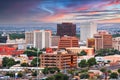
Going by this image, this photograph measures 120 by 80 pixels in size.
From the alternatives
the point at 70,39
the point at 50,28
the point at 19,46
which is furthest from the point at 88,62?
the point at 50,28

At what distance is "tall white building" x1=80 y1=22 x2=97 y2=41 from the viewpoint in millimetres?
24587

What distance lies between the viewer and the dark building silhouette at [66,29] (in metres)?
23.0

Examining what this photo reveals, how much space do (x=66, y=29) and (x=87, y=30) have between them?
2.28m

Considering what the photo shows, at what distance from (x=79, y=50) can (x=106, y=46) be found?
265 cm

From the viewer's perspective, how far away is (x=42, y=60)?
12320 millimetres

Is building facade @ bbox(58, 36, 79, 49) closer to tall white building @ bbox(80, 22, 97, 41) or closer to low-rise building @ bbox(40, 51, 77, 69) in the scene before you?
low-rise building @ bbox(40, 51, 77, 69)

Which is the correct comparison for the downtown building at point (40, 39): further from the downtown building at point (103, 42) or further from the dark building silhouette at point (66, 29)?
the downtown building at point (103, 42)

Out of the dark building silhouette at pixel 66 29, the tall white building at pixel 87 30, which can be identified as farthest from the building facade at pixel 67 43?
the tall white building at pixel 87 30

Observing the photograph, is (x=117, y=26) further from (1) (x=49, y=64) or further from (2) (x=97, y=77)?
(2) (x=97, y=77)

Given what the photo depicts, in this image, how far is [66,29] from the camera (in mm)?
23109

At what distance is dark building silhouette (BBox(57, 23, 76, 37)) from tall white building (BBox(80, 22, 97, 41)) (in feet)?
4.32

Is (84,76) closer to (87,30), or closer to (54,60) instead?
(54,60)

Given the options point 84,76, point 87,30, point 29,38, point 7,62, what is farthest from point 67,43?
point 84,76

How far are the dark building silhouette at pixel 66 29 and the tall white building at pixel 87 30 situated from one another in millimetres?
1317
